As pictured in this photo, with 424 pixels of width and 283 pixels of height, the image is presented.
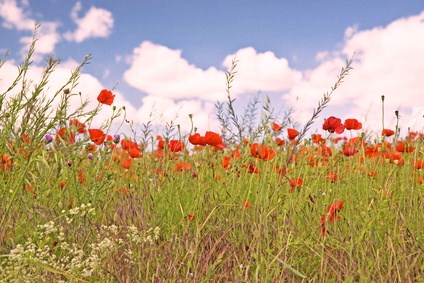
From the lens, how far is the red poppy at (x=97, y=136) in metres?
2.72

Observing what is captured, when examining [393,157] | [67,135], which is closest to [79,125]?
[67,135]

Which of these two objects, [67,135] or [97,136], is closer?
[67,135]

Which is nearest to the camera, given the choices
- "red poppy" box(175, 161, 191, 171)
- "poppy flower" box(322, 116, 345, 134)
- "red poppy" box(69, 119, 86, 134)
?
"red poppy" box(69, 119, 86, 134)

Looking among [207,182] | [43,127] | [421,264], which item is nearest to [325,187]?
[207,182]

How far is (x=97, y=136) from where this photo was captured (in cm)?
275

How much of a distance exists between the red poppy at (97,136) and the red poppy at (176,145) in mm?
479

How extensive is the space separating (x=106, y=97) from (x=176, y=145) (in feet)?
1.77

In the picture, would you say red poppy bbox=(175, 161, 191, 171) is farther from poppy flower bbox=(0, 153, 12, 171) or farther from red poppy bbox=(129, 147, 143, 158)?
poppy flower bbox=(0, 153, 12, 171)

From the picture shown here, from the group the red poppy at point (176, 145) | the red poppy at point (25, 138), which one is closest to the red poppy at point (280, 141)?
the red poppy at point (176, 145)

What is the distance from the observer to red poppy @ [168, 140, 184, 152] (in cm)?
307

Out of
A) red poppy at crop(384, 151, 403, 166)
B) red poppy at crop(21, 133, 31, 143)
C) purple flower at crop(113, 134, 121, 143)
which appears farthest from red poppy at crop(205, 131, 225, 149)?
red poppy at crop(384, 151, 403, 166)

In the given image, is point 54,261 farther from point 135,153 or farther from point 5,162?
point 135,153

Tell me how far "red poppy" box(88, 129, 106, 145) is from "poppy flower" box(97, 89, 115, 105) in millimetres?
152

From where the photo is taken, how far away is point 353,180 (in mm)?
3559
